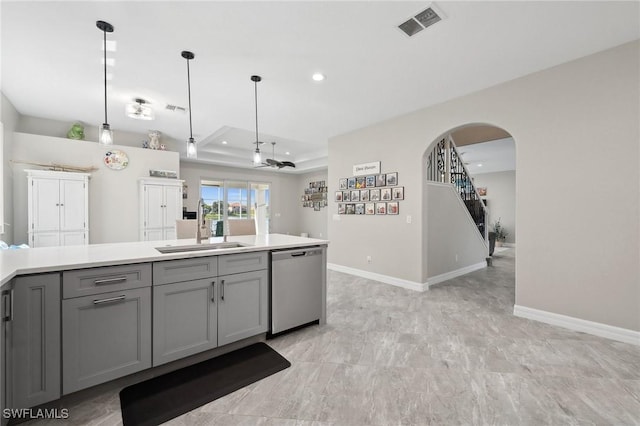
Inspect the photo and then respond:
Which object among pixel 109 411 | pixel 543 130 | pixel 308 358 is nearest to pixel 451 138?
pixel 543 130

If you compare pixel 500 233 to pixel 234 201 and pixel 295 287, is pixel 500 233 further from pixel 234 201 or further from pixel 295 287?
pixel 295 287

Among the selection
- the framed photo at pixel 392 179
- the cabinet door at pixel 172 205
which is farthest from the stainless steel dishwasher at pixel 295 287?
the cabinet door at pixel 172 205

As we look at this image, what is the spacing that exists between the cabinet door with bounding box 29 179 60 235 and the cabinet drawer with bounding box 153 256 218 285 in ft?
13.5

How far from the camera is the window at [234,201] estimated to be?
8688 mm

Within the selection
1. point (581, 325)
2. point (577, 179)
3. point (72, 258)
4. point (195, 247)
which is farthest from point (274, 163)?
point (581, 325)

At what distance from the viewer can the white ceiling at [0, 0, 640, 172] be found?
220cm

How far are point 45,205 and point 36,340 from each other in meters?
4.16

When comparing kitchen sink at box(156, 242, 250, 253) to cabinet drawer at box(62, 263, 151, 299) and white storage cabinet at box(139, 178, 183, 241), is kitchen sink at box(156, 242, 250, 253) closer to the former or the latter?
cabinet drawer at box(62, 263, 151, 299)

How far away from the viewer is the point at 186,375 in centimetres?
206

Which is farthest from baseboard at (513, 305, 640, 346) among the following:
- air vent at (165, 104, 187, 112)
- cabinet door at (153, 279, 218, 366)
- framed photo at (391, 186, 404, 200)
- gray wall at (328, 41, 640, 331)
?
air vent at (165, 104, 187, 112)

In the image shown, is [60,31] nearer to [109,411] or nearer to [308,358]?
[109,411]

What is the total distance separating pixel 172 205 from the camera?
5699 mm

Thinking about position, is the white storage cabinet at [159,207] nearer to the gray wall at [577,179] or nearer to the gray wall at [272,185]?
the gray wall at [272,185]

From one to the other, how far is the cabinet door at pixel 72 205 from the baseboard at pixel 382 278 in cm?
460
